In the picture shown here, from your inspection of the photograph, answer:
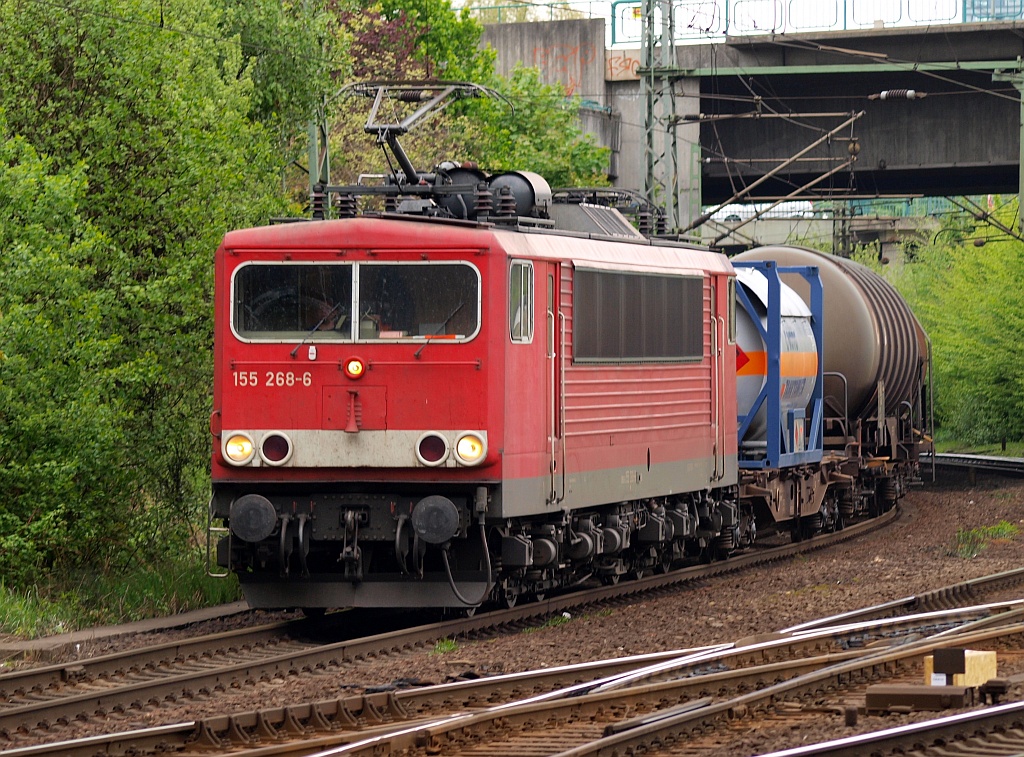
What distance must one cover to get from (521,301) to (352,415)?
1637 millimetres

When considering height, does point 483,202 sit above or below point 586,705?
above

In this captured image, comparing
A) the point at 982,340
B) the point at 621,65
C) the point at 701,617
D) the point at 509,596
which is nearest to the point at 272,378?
the point at 509,596

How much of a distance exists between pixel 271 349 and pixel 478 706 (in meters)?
4.26

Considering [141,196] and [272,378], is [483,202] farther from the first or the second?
[141,196]

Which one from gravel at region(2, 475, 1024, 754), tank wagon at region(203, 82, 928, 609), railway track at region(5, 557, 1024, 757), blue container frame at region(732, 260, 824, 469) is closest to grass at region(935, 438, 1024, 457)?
gravel at region(2, 475, 1024, 754)

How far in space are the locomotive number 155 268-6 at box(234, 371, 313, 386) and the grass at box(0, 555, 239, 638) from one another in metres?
2.40

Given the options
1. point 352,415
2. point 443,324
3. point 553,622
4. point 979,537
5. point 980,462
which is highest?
point 443,324

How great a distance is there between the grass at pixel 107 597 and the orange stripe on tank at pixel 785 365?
286 inches

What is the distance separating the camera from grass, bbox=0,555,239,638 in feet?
42.8

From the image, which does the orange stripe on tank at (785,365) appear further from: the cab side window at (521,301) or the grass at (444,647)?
the grass at (444,647)

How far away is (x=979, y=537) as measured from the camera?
21453mm

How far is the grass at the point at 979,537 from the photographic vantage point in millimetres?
19672

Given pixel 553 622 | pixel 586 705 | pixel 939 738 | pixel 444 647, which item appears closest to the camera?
pixel 939 738

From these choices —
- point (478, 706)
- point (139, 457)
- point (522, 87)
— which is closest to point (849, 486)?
point (139, 457)
